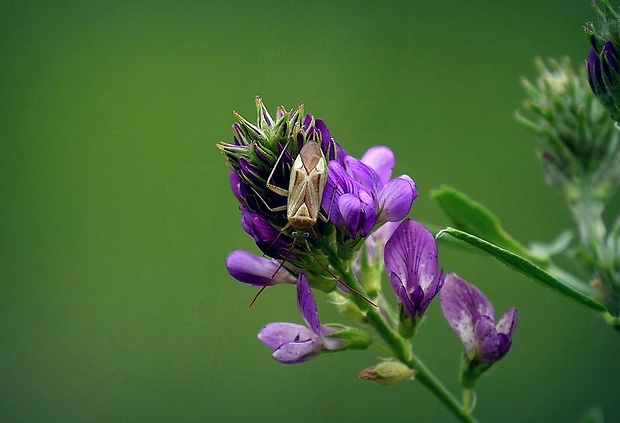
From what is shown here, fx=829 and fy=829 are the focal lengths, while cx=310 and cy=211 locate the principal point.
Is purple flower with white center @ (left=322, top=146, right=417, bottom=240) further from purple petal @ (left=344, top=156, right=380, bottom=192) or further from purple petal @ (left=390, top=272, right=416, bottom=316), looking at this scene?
purple petal @ (left=390, top=272, right=416, bottom=316)

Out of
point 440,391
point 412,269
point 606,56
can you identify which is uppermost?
point 606,56

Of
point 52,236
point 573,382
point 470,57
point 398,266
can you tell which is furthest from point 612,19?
point 52,236

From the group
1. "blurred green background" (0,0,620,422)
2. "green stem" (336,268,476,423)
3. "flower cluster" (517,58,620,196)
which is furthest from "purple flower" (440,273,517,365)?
"blurred green background" (0,0,620,422)

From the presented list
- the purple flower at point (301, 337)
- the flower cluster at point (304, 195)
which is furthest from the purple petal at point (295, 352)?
the flower cluster at point (304, 195)

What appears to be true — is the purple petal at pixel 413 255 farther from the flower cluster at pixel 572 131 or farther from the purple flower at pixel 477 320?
the flower cluster at pixel 572 131

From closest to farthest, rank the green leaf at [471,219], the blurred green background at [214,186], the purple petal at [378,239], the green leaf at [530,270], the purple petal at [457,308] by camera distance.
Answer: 1. the green leaf at [530,270]
2. the purple petal at [457,308]
3. the purple petal at [378,239]
4. the green leaf at [471,219]
5. the blurred green background at [214,186]

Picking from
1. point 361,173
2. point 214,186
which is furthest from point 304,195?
point 214,186

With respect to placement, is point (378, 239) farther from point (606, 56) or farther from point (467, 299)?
point (606, 56)
